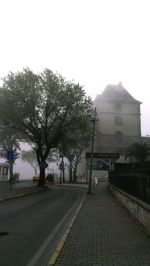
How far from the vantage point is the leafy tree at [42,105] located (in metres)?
40.4

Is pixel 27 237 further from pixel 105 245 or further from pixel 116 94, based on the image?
pixel 116 94

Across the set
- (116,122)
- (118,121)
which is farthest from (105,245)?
(118,121)

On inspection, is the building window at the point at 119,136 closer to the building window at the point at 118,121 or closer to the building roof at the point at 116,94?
the building window at the point at 118,121

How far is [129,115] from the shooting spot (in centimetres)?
8875

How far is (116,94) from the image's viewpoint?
8950cm

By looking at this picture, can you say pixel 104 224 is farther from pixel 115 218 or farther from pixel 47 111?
pixel 47 111

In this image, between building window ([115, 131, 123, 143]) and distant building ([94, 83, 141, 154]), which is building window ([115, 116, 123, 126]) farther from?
building window ([115, 131, 123, 143])

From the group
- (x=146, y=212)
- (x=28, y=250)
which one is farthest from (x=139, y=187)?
(x=28, y=250)

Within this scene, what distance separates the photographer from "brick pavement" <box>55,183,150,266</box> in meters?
7.26

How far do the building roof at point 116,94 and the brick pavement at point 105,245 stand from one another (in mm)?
75988

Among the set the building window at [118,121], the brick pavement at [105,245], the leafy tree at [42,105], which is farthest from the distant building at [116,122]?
the brick pavement at [105,245]

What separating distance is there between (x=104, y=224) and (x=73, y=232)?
2.30 m

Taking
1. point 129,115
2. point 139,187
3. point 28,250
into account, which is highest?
point 129,115

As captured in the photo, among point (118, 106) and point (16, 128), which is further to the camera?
point (118, 106)
